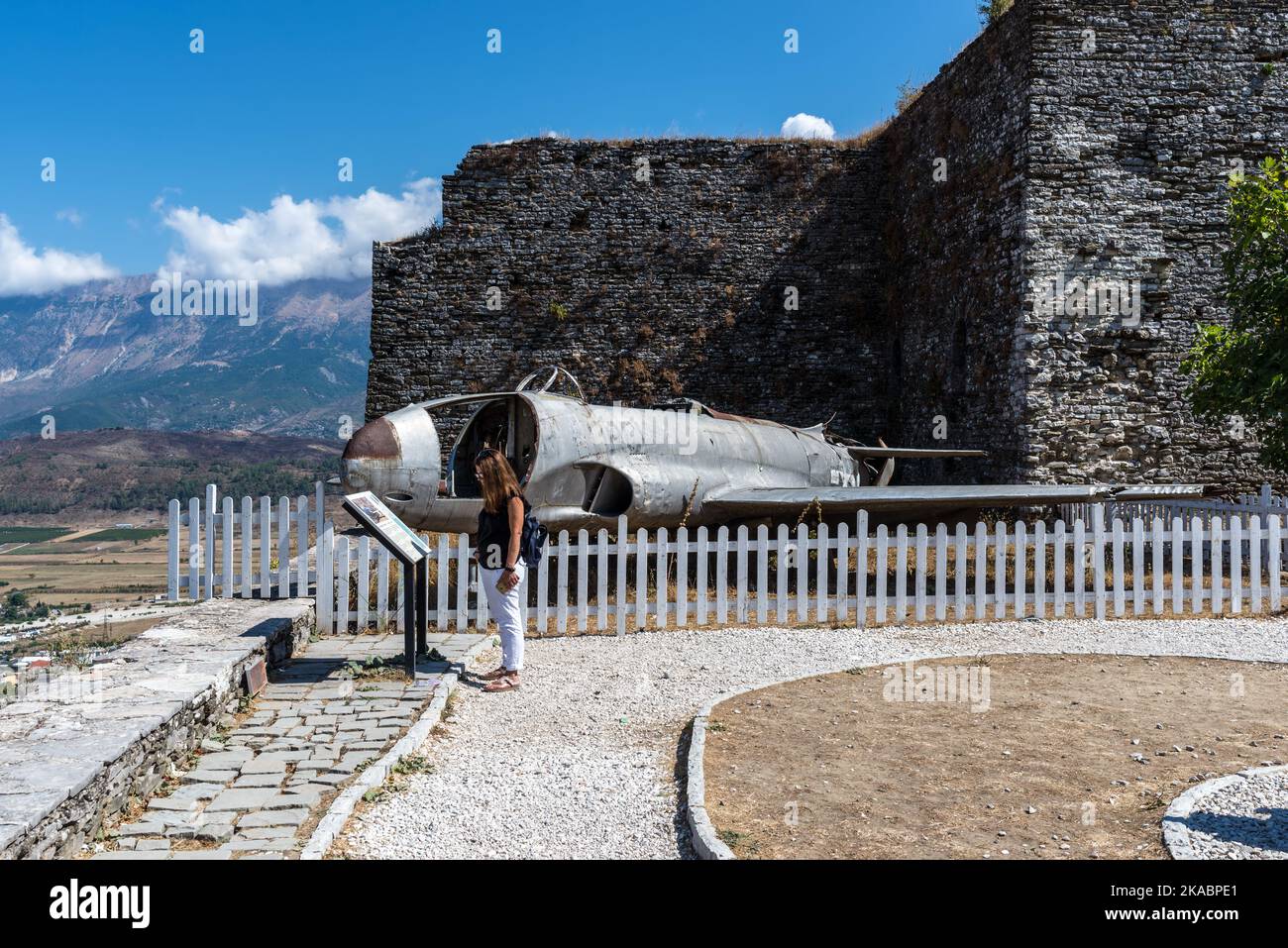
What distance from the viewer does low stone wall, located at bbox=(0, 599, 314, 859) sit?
372 cm

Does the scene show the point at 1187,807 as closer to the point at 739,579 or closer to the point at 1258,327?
the point at 739,579

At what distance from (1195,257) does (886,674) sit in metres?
11.3

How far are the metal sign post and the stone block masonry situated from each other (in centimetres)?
1066

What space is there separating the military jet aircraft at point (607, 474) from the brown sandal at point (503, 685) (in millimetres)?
3026

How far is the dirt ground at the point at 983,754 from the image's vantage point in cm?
407

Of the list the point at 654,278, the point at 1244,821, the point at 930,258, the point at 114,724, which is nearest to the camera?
the point at 1244,821

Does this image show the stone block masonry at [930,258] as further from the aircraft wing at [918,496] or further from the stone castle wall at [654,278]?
the aircraft wing at [918,496]

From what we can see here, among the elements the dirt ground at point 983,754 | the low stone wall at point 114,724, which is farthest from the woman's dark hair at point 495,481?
the dirt ground at point 983,754

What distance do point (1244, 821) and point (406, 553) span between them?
5.61m

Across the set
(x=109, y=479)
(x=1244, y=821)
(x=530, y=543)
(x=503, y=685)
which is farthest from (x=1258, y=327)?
(x=109, y=479)

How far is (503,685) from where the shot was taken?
703cm

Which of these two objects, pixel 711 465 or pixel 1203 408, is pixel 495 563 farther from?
pixel 1203 408

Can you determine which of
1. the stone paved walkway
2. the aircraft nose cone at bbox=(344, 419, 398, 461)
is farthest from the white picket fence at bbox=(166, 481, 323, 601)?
the stone paved walkway

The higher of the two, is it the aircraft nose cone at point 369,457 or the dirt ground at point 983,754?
the aircraft nose cone at point 369,457
